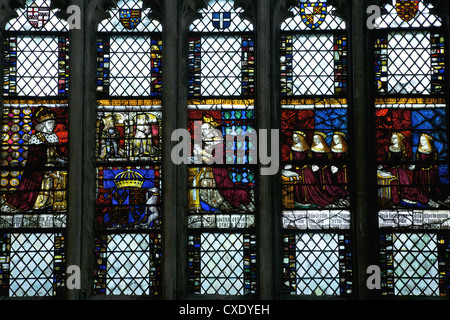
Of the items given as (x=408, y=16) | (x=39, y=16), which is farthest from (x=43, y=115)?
(x=408, y=16)

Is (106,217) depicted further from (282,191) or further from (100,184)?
(282,191)

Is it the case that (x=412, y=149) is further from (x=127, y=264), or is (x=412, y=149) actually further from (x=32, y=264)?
(x=32, y=264)

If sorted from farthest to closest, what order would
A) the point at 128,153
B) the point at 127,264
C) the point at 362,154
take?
the point at 128,153 → the point at 127,264 → the point at 362,154

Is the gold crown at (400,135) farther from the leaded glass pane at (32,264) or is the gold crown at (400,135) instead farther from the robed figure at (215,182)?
the leaded glass pane at (32,264)

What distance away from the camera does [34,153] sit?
7.43 metres

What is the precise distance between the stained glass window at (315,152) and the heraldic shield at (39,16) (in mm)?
2447

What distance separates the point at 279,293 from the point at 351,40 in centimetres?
260

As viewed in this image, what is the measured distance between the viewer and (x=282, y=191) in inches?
287

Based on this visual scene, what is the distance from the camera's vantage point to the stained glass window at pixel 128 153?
719 centimetres

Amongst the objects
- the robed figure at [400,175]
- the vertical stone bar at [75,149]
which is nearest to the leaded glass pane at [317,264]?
the robed figure at [400,175]

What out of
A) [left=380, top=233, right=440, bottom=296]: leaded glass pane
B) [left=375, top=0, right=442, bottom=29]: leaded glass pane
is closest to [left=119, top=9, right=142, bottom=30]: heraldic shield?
[left=375, top=0, right=442, bottom=29]: leaded glass pane

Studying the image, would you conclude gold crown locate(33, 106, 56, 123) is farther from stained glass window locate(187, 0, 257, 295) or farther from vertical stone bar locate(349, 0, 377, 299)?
vertical stone bar locate(349, 0, 377, 299)

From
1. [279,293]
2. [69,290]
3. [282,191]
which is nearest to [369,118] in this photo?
[282,191]

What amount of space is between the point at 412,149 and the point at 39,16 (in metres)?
4.05
